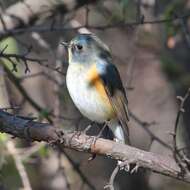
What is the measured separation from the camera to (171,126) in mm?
8688

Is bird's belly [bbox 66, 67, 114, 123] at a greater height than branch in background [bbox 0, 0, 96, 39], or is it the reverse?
branch in background [bbox 0, 0, 96, 39]

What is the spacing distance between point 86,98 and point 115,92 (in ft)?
0.82

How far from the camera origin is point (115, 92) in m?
5.33

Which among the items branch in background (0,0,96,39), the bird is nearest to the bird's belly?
the bird

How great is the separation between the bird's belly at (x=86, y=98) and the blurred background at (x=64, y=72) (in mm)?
102

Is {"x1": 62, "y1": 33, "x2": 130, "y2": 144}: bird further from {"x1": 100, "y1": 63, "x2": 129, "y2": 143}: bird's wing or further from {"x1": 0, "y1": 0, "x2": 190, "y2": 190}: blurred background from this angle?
{"x1": 0, "y1": 0, "x2": 190, "y2": 190}: blurred background

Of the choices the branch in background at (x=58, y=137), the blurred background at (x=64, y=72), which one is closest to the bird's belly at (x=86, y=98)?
the blurred background at (x=64, y=72)

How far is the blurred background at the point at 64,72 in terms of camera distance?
5867mm

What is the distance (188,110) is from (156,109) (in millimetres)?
948

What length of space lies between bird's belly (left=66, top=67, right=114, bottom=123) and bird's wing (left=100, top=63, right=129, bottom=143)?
1.9 inches

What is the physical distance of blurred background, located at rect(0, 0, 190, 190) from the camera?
587 centimetres

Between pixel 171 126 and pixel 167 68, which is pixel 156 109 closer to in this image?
pixel 171 126

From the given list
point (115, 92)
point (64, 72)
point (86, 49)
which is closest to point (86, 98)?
point (115, 92)

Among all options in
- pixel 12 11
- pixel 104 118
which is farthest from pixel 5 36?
pixel 104 118
